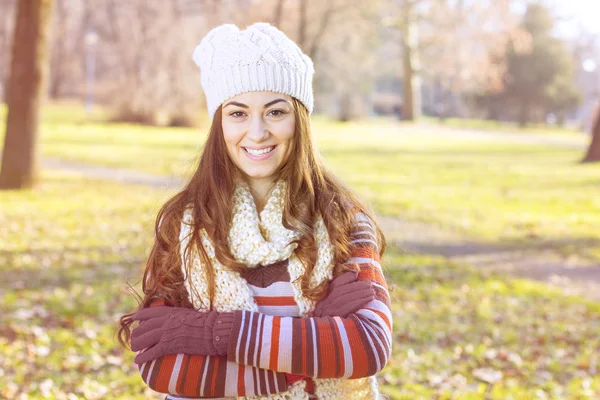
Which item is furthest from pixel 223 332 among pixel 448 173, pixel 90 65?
pixel 90 65

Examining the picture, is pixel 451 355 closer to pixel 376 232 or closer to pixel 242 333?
pixel 376 232

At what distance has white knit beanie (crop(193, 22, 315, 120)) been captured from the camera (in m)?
2.28

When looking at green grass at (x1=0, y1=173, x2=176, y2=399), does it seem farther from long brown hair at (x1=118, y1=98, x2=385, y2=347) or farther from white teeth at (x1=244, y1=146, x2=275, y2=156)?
white teeth at (x1=244, y1=146, x2=275, y2=156)

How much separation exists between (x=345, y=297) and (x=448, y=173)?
52.1 feet

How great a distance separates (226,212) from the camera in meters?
2.32

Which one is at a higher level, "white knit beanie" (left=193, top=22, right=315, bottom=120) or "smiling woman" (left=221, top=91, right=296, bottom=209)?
"white knit beanie" (left=193, top=22, right=315, bottom=120)

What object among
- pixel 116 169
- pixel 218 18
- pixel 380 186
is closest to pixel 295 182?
pixel 380 186

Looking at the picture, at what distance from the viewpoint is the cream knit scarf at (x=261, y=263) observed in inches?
86.3

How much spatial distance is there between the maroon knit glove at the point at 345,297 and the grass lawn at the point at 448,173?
2.66 ft

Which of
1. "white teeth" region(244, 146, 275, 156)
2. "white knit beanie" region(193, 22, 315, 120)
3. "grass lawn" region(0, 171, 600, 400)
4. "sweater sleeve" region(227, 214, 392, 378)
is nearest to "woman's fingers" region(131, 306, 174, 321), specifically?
"sweater sleeve" region(227, 214, 392, 378)

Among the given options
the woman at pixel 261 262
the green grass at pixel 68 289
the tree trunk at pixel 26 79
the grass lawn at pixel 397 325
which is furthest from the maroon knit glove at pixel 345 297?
the tree trunk at pixel 26 79

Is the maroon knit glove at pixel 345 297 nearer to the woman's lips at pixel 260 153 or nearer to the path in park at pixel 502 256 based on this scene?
the woman's lips at pixel 260 153

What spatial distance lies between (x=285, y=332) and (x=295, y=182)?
56 cm

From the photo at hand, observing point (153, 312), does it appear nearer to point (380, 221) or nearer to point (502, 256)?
point (502, 256)
